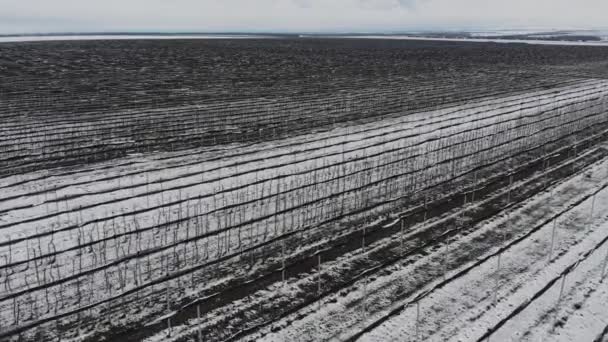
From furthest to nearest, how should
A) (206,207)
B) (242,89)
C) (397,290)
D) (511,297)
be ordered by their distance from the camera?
1. (242,89)
2. (206,207)
3. (397,290)
4. (511,297)

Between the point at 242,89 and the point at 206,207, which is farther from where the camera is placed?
the point at 242,89

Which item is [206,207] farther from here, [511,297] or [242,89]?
[242,89]

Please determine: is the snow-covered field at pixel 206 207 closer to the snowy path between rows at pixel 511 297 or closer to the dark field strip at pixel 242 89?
the snowy path between rows at pixel 511 297

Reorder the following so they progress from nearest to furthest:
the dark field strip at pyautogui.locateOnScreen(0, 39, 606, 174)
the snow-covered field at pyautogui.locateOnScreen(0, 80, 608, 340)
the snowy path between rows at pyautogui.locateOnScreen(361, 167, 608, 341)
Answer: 1. the snowy path between rows at pyautogui.locateOnScreen(361, 167, 608, 341)
2. the snow-covered field at pyautogui.locateOnScreen(0, 80, 608, 340)
3. the dark field strip at pyautogui.locateOnScreen(0, 39, 606, 174)

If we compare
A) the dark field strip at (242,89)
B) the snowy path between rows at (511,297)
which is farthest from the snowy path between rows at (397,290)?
the dark field strip at (242,89)

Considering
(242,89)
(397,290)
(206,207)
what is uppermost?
(242,89)

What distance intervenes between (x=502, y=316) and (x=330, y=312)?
2188 millimetres

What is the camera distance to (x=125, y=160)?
12.2 m

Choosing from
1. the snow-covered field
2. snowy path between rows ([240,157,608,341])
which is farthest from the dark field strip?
snowy path between rows ([240,157,608,341])

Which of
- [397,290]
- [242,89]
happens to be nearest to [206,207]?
[397,290]

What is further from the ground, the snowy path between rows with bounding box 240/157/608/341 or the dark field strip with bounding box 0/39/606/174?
the dark field strip with bounding box 0/39/606/174

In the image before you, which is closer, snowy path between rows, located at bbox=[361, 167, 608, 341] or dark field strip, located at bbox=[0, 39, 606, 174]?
snowy path between rows, located at bbox=[361, 167, 608, 341]

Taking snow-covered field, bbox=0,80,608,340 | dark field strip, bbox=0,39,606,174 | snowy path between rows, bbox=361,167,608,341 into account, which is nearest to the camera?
snowy path between rows, bbox=361,167,608,341

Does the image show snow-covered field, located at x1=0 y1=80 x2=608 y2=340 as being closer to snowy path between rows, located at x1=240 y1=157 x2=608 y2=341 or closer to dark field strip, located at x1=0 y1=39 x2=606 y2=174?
snowy path between rows, located at x1=240 y1=157 x2=608 y2=341
